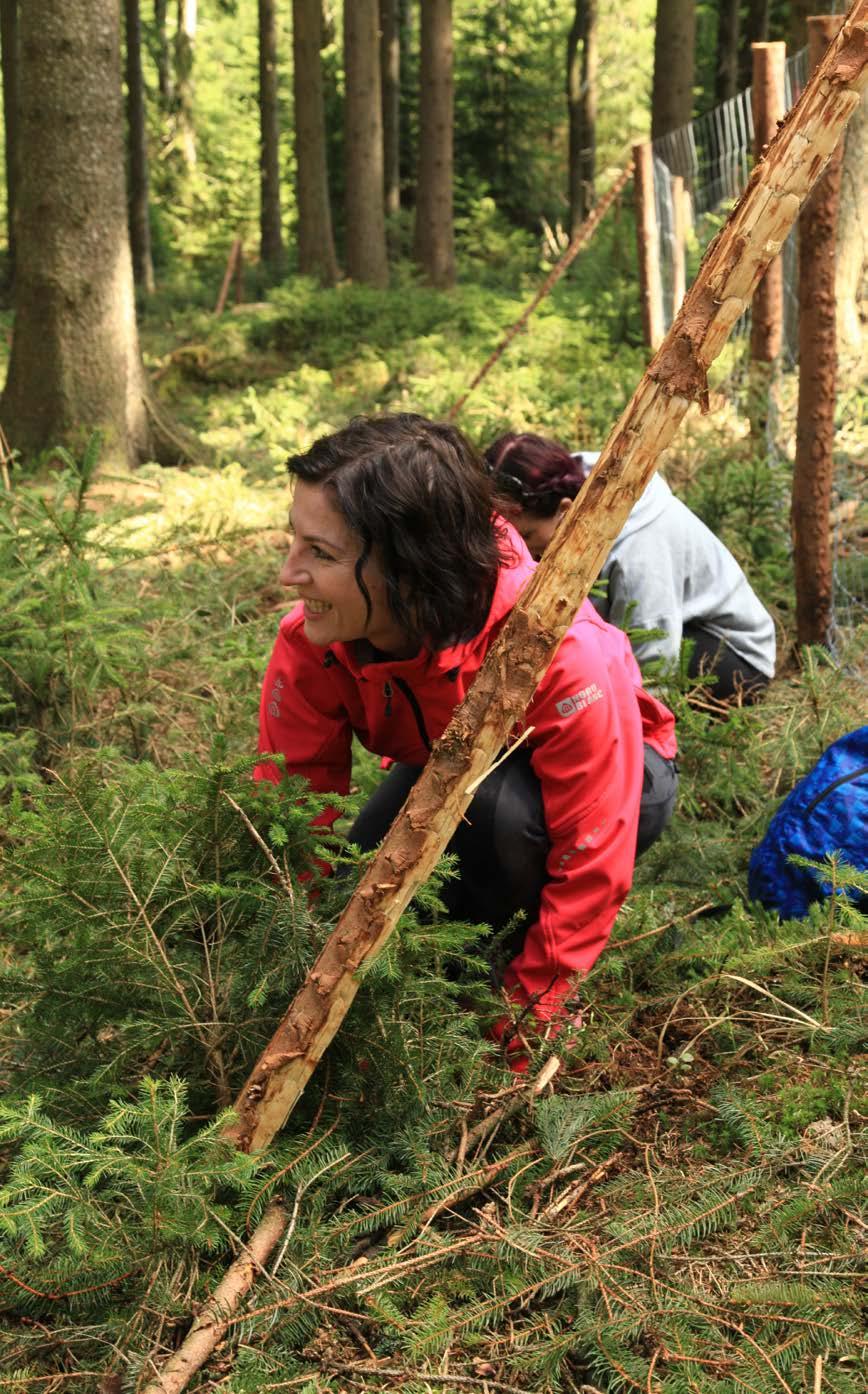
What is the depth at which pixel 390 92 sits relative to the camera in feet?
64.7

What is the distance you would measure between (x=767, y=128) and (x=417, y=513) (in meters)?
4.30

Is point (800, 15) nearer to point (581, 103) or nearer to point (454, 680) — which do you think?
point (454, 680)

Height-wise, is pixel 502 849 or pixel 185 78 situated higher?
pixel 185 78

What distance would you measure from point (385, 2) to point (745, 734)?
709 inches

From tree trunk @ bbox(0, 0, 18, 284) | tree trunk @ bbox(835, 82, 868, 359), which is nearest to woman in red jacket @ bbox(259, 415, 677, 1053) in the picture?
tree trunk @ bbox(835, 82, 868, 359)

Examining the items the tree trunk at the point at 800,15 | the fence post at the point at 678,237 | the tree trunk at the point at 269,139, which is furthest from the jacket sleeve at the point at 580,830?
the tree trunk at the point at 269,139

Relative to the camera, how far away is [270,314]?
13.2m

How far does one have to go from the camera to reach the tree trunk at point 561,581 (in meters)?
1.85

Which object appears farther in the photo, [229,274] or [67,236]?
[229,274]

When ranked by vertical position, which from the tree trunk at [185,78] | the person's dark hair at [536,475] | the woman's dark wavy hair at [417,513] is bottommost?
the person's dark hair at [536,475]

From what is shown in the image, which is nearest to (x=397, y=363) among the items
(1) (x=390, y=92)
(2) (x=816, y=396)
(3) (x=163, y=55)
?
(2) (x=816, y=396)

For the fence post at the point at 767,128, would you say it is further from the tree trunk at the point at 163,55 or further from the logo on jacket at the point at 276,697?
the tree trunk at the point at 163,55

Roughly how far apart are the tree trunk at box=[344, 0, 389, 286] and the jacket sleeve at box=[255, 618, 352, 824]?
13.2 m

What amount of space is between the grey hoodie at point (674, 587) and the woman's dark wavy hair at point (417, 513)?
4.40 feet
